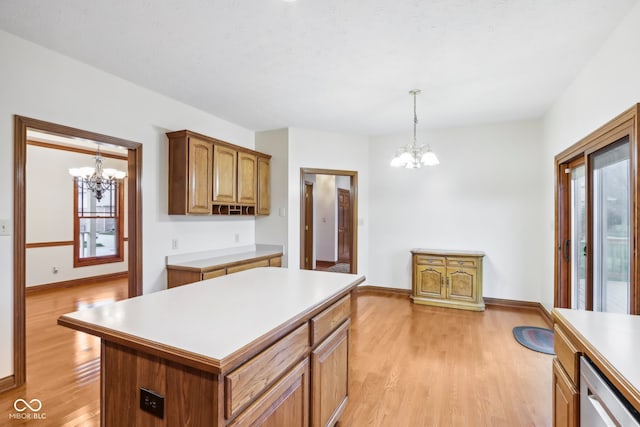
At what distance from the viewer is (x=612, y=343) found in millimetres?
1186

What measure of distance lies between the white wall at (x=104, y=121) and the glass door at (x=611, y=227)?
3.99 m

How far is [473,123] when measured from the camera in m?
4.44

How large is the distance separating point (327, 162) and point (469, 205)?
7.15ft

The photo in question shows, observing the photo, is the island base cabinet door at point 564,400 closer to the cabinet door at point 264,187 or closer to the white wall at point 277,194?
the white wall at point 277,194

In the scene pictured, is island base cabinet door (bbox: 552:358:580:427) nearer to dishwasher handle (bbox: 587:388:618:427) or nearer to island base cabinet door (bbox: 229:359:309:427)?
dishwasher handle (bbox: 587:388:618:427)

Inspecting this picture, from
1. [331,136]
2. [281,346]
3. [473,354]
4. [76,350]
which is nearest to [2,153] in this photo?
[76,350]

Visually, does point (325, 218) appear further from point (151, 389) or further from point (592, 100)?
point (151, 389)

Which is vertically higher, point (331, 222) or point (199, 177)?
point (199, 177)

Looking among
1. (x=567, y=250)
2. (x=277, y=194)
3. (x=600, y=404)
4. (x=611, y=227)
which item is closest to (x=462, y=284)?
(x=567, y=250)

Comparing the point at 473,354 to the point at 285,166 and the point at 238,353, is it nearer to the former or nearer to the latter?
the point at 238,353

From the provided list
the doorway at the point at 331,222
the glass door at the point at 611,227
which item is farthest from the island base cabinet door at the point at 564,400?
the doorway at the point at 331,222

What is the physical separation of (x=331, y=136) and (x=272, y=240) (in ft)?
6.06

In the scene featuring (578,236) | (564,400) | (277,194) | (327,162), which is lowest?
(564,400)

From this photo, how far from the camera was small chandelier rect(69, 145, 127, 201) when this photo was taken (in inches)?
201
